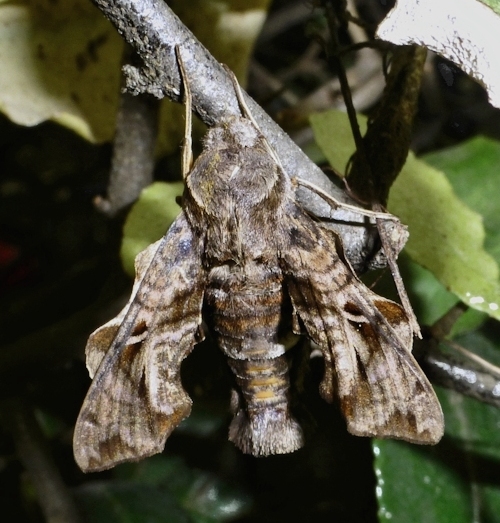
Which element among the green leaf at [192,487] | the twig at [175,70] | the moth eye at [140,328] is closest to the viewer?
the twig at [175,70]

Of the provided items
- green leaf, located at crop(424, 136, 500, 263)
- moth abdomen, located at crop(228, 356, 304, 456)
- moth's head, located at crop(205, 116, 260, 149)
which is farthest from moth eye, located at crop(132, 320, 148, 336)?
green leaf, located at crop(424, 136, 500, 263)

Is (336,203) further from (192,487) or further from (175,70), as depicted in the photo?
(192,487)

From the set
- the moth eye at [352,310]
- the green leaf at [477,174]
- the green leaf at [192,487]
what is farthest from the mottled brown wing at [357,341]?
the green leaf at [192,487]

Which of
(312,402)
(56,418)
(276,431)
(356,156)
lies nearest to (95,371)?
(276,431)

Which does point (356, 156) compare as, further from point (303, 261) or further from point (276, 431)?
point (276, 431)

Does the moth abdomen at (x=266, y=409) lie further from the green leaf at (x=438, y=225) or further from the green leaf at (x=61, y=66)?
the green leaf at (x=61, y=66)

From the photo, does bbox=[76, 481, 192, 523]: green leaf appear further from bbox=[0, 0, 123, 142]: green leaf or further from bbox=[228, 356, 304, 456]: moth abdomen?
bbox=[0, 0, 123, 142]: green leaf

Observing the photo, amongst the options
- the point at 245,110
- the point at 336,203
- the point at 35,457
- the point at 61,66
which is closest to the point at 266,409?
the point at 336,203
